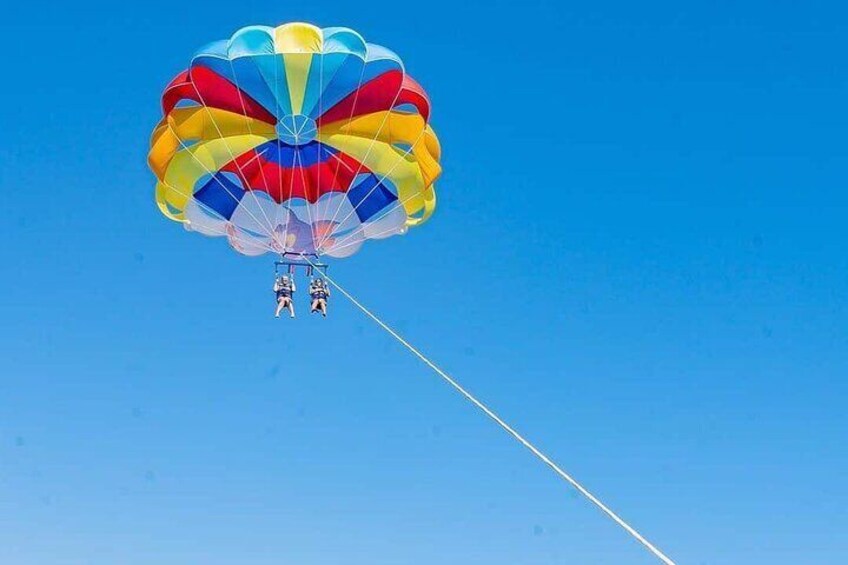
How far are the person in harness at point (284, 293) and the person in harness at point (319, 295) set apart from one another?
1.12ft

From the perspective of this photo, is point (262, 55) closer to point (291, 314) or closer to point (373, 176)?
point (373, 176)

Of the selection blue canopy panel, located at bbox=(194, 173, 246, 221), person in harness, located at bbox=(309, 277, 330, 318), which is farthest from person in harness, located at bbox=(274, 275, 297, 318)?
blue canopy panel, located at bbox=(194, 173, 246, 221)

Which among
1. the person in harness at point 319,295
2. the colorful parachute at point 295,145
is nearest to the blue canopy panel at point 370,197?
the colorful parachute at point 295,145

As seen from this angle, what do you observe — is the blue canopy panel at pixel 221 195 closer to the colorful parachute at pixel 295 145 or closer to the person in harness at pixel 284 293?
the colorful parachute at pixel 295 145

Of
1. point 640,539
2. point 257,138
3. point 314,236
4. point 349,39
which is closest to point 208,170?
point 257,138

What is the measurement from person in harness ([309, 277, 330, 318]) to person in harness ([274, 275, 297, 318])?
0.34m

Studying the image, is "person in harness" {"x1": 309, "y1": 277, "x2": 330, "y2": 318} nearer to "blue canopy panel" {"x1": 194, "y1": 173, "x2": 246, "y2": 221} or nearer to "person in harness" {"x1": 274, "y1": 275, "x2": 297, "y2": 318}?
"person in harness" {"x1": 274, "y1": 275, "x2": 297, "y2": 318}

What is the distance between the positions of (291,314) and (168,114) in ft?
13.0

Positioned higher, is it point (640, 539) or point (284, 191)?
point (284, 191)

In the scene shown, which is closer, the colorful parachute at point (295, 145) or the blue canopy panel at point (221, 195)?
the colorful parachute at point (295, 145)

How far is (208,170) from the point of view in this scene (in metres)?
19.2

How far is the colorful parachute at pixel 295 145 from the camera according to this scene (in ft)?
59.1

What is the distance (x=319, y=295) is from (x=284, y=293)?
59 cm

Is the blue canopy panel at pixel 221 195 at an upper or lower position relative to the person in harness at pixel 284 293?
upper
